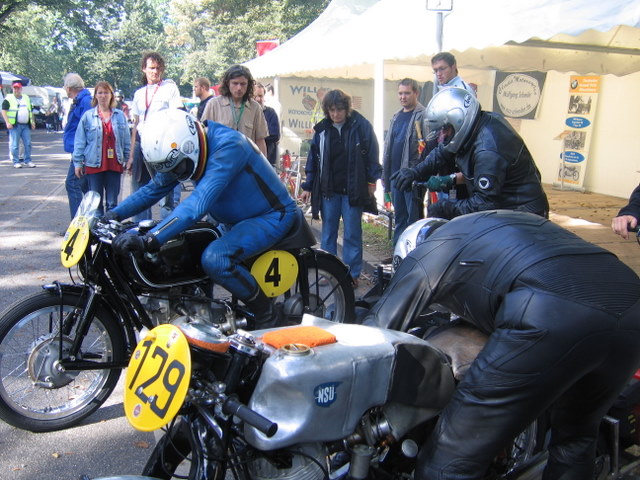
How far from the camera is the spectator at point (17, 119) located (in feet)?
48.3

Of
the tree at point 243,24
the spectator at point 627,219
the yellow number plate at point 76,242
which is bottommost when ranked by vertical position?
the yellow number plate at point 76,242

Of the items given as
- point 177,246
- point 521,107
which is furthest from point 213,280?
point 521,107

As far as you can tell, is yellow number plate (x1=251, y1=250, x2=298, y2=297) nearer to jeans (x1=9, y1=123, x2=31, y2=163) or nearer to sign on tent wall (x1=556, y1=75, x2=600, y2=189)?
sign on tent wall (x1=556, y1=75, x2=600, y2=189)

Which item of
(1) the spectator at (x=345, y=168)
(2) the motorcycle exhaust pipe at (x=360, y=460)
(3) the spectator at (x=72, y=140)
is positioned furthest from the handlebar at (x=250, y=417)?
(3) the spectator at (x=72, y=140)

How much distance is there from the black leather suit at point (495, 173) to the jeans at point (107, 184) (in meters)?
4.74

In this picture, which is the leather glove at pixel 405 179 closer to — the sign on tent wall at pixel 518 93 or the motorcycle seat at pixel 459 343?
the motorcycle seat at pixel 459 343

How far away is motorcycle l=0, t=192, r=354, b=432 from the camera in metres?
3.28

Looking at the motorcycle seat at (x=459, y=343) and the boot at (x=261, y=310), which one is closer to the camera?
the motorcycle seat at (x=459, y=343)

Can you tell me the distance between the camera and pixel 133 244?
10.1 feet

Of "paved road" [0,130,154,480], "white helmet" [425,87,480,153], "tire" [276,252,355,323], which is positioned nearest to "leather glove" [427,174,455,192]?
"white helmet" [425,87,480,153]

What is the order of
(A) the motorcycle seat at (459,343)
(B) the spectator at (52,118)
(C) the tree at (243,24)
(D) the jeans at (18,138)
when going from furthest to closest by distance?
(B) the spectator at (52,118)
(C) the tree at (243,24)
(D) the jeans at (18,138)
(A) the motorcycle seat at (459,343)

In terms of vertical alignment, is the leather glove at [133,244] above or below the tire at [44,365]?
above

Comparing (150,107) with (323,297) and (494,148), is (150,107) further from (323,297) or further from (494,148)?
(494,148)

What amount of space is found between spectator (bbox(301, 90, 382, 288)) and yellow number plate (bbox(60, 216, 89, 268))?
3226 millimetres
